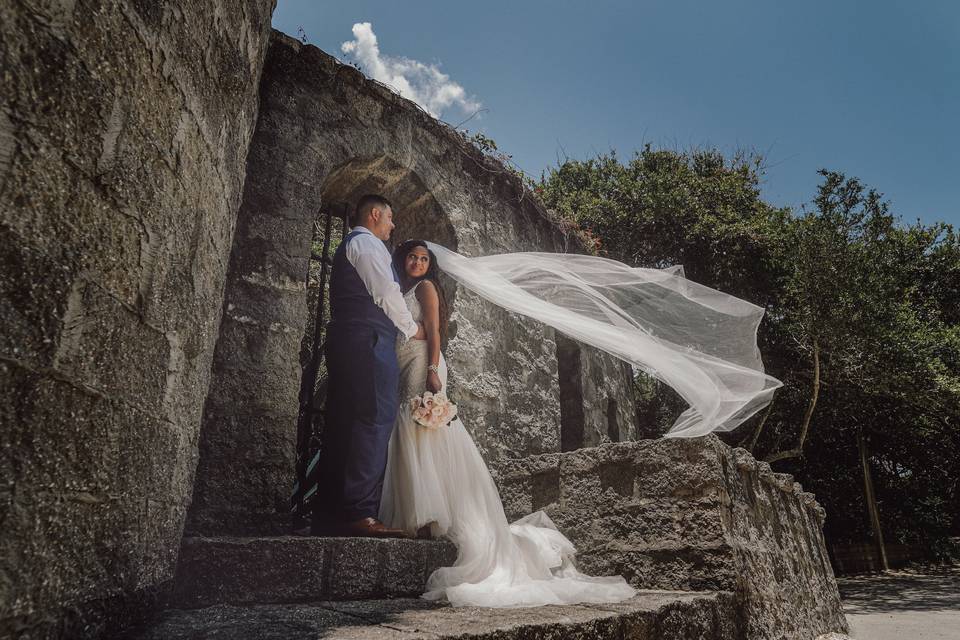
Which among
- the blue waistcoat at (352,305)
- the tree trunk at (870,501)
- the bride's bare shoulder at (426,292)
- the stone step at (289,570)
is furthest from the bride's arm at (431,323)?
the tree trunk at (870,501)

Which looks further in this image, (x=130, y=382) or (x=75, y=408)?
(x=130, y=382)

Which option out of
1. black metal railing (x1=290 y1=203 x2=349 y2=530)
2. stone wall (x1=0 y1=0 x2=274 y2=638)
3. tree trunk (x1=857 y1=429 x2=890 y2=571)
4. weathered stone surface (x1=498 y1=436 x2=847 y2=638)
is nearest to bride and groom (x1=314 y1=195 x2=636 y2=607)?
weathered stone surface (x1=498 y1=436 x2=847 y2=638)

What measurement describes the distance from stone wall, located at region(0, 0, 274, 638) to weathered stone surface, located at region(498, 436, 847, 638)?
2113mm

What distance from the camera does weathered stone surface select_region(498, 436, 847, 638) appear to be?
2887mm

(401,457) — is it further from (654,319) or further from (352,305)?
(654,319)

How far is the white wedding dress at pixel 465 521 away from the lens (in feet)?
8.21

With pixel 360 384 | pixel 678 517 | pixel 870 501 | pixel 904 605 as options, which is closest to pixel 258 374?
pixel 360 384

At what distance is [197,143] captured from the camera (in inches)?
76.0

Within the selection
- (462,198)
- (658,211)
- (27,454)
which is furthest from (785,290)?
(27,454)

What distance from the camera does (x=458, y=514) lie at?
2994 millimetres

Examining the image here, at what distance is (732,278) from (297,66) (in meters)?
8.17

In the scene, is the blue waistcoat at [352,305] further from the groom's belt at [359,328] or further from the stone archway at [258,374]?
the stone archway at [258,374]

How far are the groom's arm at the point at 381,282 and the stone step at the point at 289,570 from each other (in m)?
1.18

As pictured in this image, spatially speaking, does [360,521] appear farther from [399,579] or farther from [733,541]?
[733,541]
